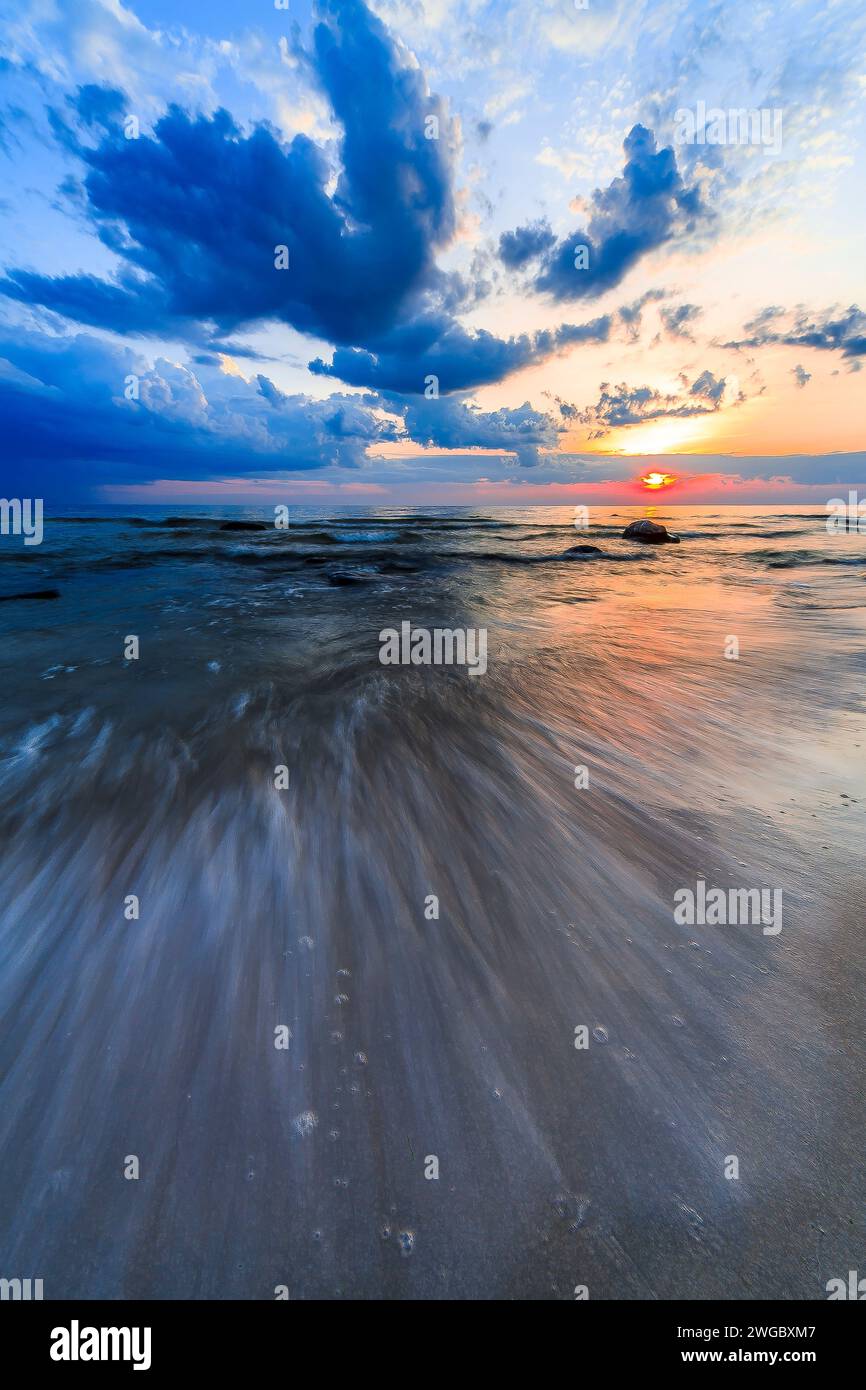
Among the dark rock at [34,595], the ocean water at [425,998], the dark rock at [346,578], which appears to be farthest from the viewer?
the dark rock at [346,578]

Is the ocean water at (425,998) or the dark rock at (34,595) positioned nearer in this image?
the ocean water at (425,998)

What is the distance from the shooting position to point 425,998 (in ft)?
8.04

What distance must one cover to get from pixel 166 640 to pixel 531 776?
7756 millimetres

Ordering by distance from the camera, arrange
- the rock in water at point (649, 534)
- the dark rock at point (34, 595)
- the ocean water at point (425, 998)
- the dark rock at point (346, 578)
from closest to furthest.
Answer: the ocean water at point (425, 998)
the dark rock at point (34, 595)
the dark rock at point (346, 578)
the rock in water at point (649, 534)

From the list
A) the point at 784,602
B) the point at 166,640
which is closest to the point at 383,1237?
the point at 166,640

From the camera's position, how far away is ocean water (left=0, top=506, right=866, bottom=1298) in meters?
1.65

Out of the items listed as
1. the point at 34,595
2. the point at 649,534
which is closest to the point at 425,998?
the point at 34,595

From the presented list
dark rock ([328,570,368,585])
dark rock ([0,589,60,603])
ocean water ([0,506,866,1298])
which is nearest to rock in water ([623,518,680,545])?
dark rock ([328,570,368,585])

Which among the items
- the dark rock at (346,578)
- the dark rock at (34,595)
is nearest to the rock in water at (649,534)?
the dark rock at (346,578)

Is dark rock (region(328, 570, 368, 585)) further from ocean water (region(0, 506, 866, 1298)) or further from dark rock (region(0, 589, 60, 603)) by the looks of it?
ocean water (region(0, 506, 866, 1298))

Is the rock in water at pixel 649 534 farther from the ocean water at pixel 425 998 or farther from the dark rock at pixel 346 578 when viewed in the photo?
the ocean water at pixel 425 998

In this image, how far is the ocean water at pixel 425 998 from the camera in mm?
1653

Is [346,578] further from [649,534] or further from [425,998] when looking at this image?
[649,534]

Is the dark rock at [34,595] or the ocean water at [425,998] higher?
the dark rock at [34,595]
